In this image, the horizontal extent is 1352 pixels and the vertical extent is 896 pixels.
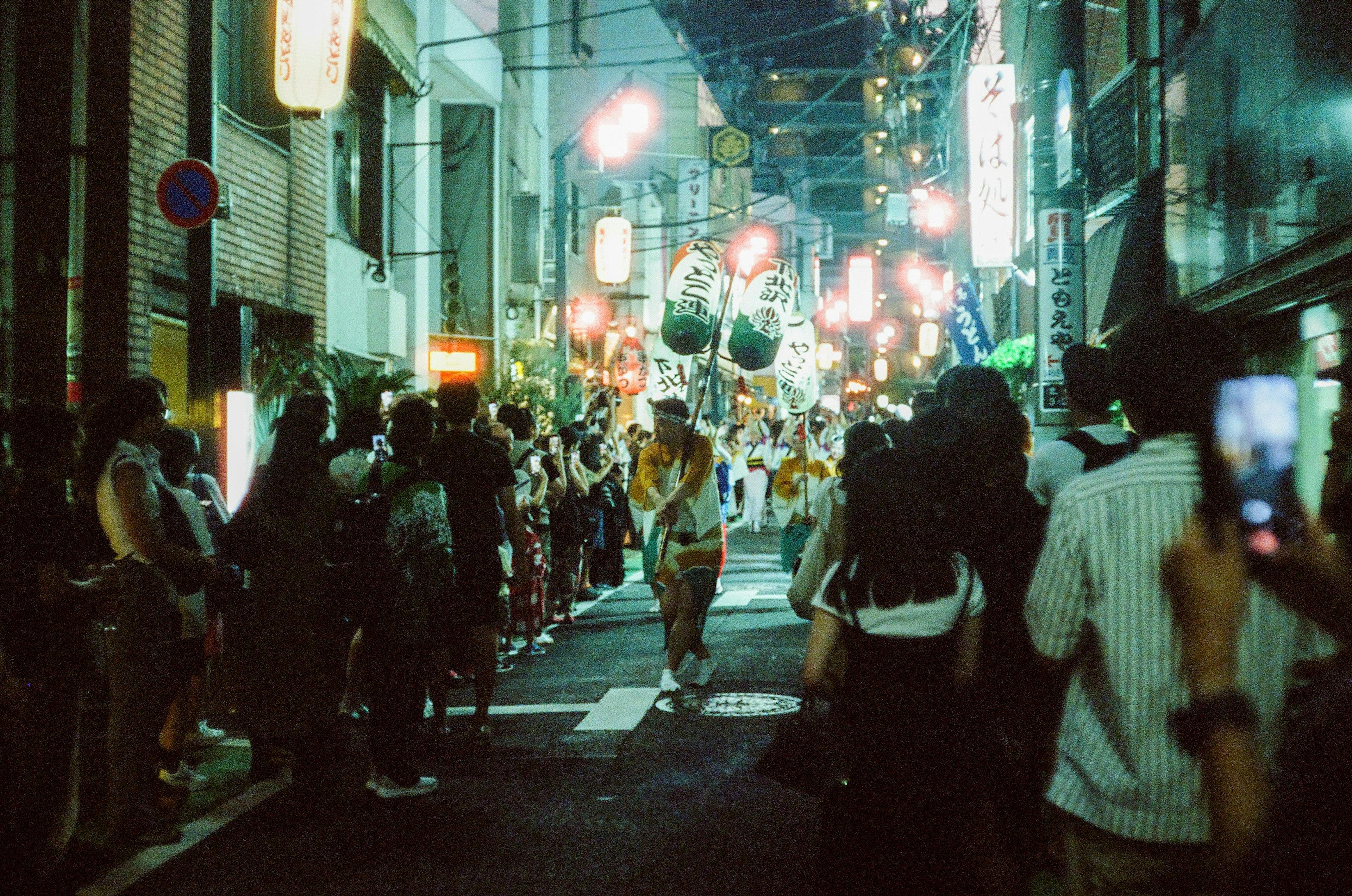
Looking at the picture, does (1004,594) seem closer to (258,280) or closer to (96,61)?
(96,61)

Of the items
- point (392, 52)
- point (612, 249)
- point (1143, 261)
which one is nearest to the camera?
point (1143, 261)

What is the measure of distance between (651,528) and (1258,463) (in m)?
7.93

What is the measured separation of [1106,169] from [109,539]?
1260 cm

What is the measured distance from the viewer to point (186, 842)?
631 cm

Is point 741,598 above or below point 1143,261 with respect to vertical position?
below

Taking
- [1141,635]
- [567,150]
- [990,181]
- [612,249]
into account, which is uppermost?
[567,150]

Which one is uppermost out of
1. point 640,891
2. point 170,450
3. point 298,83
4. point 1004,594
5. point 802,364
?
point 298,83

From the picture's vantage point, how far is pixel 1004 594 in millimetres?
4379

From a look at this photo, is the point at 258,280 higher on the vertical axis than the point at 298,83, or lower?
lower

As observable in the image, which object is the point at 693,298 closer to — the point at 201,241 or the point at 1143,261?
the point at 1143,261

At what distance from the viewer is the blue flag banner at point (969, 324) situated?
2105cm

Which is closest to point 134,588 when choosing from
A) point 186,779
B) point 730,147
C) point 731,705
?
point 186,779

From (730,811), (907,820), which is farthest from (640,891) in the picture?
(907,820)

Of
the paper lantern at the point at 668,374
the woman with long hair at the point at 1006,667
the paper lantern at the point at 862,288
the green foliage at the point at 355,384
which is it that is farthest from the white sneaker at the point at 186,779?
the paper lantern at the point at 862,288
